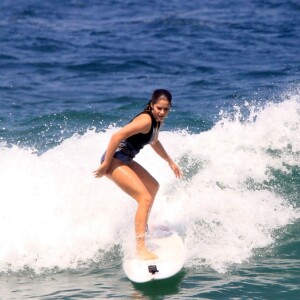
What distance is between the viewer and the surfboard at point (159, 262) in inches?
282

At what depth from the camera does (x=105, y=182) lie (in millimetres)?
9461

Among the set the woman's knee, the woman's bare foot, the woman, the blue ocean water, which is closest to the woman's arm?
the woman

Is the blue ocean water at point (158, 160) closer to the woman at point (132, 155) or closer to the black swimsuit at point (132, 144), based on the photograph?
the woman at point (132, 155)

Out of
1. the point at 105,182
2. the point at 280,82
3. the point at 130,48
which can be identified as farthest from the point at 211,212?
the point at 130,48

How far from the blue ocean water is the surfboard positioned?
158 millimetres

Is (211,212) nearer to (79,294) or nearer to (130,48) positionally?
(79,294)

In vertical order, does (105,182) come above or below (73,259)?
above

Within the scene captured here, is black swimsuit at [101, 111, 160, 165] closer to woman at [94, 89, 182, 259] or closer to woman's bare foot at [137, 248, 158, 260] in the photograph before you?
woman at [94, 89, 182, 259]

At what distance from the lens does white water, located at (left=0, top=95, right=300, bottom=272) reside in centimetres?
819

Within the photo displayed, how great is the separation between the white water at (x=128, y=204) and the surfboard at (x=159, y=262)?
265 mm

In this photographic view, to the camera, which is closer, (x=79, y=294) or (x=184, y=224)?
(x=79, y=294)

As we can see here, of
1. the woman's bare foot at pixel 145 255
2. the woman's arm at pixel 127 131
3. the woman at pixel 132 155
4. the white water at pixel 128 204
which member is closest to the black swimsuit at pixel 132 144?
the woman at pixel 132 155

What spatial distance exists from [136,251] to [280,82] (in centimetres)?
1015

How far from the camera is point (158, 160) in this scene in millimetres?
11109
